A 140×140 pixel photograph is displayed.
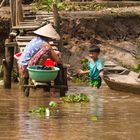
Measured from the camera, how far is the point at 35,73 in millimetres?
13234

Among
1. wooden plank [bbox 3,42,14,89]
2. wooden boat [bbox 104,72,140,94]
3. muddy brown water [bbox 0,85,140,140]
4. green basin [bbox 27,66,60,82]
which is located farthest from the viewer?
wooden plank [bbox 3,42,14,89]

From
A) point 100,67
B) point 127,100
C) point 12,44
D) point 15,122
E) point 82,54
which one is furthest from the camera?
point 82,54

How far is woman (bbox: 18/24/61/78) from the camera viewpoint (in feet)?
44.5

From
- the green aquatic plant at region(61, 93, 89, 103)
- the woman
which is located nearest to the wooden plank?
the woman

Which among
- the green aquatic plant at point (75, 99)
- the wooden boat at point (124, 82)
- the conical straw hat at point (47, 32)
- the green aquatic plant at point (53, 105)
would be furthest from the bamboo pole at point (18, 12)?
the green aquatic plant at point (53, 105)

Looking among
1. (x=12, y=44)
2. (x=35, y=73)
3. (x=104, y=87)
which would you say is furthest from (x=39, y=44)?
(x=104, y=87)

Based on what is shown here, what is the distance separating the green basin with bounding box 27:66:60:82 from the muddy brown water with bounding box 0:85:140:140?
1.63 ft

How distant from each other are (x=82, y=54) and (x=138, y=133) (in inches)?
377

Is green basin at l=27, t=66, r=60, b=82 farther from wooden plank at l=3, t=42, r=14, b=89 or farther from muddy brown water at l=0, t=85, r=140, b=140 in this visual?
wooden plank at l=3, t=42, r=14, b=89

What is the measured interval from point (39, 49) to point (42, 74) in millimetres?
707

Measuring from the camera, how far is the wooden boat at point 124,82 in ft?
48.7

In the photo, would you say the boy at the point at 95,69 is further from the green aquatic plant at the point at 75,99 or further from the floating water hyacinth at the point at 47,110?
the floating water hyacinth at the point at 47,110

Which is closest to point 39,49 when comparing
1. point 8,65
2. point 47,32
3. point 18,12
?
point 47,32

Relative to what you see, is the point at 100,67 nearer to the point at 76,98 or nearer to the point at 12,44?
the point at 76,98
